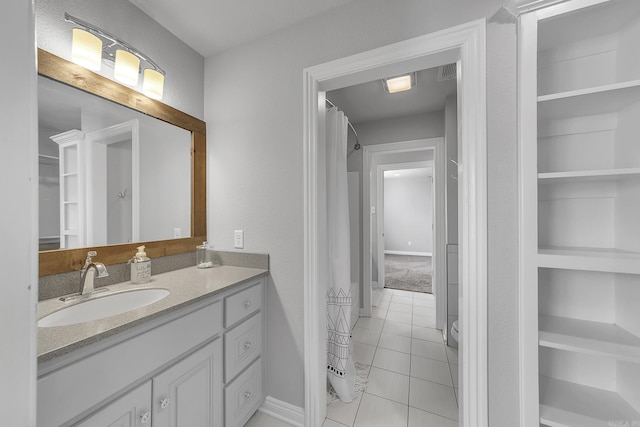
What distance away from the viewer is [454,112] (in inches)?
96.6

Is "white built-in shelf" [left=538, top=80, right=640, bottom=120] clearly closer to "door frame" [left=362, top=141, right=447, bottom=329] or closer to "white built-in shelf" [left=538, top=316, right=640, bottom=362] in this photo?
"white built-in shelf" [left=538, top=316, right=640, bottom=362]

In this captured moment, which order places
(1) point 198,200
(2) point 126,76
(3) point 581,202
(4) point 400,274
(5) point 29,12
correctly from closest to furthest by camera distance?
(5) point 29,12
(3) point 581,202
(2) point 126,76
(1) point 198,200
(4) point 400,274

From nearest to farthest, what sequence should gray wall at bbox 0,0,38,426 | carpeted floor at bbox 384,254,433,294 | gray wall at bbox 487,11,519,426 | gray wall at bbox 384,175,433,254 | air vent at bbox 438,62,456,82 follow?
gray wall at bbox 0,0,38,426 < gray wall at bbox 487,11,519,426 < air vent at bbox 438,62,456,82 < carpeted floor at bbox 384,254,433,294 < gray wall at bbox 384,175,433,254

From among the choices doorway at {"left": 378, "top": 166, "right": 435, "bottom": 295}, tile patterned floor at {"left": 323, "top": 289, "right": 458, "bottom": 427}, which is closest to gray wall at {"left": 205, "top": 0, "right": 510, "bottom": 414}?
tile patterned floor at {"left": 323, "top": 289, "right": 458, "bottom": 427}

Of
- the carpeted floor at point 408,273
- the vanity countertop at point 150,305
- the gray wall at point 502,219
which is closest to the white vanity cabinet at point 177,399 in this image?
the vanity countertop at point 150,305

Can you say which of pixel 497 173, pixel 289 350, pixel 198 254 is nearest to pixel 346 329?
pixel 289 350

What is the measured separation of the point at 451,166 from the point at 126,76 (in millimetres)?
2697

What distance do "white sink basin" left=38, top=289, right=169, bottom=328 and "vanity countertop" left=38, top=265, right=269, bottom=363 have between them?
0.10 feet

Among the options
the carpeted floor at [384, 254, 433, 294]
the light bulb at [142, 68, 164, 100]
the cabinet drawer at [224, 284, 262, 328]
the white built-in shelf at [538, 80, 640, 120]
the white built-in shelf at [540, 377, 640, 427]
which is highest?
the light bulb at [142, 68, 164, 100]

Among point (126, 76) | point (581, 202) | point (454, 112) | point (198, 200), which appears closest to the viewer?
point (581, 202)

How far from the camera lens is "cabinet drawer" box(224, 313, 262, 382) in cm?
128

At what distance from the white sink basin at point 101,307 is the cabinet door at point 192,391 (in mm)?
352

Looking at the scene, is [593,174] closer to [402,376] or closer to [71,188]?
[402,376]

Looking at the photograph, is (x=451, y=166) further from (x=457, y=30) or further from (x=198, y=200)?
(x=198, y=200)
